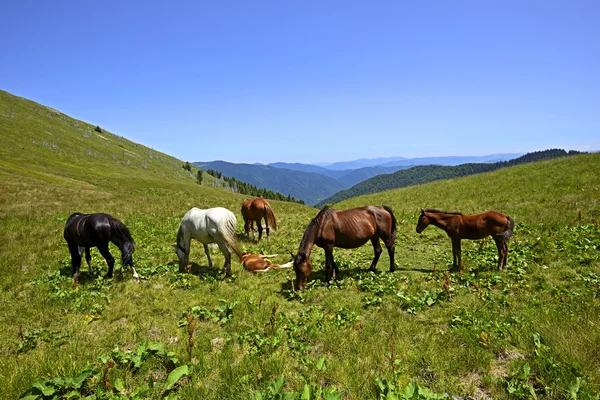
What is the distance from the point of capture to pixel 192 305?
7.94 m

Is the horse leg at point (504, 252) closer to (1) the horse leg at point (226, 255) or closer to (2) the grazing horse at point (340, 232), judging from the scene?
(2) the grazing horse at point (340, 232)

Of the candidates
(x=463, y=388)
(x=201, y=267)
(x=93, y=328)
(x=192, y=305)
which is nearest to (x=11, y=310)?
(x=93, y=328)

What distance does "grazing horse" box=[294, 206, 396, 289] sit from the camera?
9193mm

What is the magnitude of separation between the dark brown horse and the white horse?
7.51 m

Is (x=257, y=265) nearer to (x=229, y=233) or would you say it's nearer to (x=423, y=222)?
(x=229, y=233)

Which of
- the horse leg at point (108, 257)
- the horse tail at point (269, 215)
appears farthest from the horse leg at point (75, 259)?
the horse tail at point (269, 215)

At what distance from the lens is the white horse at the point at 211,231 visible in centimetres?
1034

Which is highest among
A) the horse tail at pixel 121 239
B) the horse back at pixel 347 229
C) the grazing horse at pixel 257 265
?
the horse back at pixel 347 229

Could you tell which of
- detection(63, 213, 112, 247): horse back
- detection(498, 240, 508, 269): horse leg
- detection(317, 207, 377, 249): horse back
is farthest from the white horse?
detection(498, 240, 508, 269): horse leg

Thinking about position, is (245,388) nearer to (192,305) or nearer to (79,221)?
(192,305)

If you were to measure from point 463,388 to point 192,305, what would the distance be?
6.60m

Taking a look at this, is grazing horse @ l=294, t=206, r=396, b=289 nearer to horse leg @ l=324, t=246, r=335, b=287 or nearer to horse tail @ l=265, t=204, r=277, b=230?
horse leg @ l=324, t=246, r=335, b=287

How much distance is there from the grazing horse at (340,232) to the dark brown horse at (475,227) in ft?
6.20

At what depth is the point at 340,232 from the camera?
1001 centimetres
